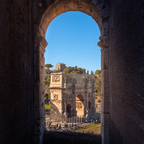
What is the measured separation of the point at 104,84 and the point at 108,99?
0.68 metres

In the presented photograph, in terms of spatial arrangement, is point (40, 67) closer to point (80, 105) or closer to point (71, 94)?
point (71, 94)

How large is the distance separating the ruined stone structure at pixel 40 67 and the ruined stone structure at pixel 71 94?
476 inches

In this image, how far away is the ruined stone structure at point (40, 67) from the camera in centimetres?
264

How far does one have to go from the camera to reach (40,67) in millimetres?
5555

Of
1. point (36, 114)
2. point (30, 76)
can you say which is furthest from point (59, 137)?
point (30, 76)

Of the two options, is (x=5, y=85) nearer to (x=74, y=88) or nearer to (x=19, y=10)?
(x=19, y=10)

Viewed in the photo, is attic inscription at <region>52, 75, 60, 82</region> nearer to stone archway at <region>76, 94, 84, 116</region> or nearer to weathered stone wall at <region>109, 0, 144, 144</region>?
stone archway at <region>76, 94, 84, 116</region>

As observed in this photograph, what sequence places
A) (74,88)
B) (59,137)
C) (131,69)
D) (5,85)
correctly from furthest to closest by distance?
(74,88) → (59,137) → (5,85) → (131,69)

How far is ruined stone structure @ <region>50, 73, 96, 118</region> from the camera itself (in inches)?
685

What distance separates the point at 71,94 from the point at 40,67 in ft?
43.6

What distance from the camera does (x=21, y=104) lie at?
4.22 meters

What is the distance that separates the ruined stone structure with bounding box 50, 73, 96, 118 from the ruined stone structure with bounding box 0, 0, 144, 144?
39.6 ft

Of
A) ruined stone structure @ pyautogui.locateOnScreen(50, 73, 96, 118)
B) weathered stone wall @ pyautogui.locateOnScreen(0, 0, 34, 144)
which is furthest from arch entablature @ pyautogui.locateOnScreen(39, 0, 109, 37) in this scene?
ruined stone structure @ pyautogui.locateOnScreen(50, 73, 96, 118)

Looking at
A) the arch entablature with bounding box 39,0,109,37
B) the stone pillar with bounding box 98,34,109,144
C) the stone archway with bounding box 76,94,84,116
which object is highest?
the arch entablature with bounding box 39,0,109,37
